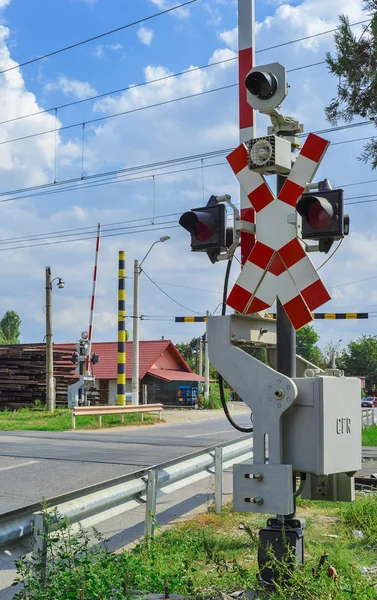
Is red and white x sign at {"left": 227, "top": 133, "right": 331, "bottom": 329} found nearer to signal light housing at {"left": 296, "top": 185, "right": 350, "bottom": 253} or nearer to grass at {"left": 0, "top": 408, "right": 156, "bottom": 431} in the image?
signal light housing at {"left": 296, "top": 185, "right": 350, "bottom": 253}

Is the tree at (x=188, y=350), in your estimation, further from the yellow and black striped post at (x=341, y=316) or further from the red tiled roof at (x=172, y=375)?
the yellow and black striped post at (x=341, y=316)

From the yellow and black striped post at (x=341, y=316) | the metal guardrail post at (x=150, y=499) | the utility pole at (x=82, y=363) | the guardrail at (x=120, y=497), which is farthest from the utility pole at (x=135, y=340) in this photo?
the metal guardrail post at (x=150, y=499)

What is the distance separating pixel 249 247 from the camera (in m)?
5.51

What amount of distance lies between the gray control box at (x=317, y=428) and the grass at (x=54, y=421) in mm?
19186

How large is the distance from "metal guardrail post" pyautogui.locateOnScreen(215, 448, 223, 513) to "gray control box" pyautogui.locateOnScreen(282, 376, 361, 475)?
3.87 m

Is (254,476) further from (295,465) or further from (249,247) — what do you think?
(249,247)

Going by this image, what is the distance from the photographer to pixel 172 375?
50.3m

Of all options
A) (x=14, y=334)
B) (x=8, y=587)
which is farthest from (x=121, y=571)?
(x=14, y=334)

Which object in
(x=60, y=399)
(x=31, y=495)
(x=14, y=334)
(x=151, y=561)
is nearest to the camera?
(x=151, y=561)

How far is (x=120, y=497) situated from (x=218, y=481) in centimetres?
261

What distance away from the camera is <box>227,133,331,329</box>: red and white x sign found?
15.1 feet

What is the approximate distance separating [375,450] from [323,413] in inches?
529

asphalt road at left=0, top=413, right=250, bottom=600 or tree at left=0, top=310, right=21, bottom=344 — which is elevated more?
tree at left=0, top=310, right=21, bottom=344

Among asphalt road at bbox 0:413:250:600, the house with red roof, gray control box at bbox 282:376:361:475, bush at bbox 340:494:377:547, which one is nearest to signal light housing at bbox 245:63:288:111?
gray control box at bbox 282:376:361:475
